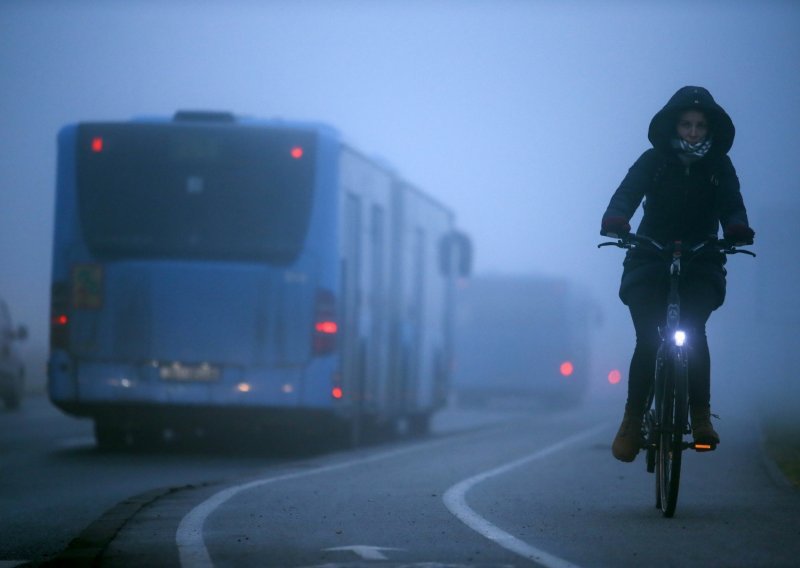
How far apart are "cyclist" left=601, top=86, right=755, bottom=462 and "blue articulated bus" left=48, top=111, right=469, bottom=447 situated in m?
8.91

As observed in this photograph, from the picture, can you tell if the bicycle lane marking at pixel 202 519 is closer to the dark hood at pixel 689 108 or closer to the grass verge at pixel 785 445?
the dark hood at pixel 689 108

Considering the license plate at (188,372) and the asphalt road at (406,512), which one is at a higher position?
the license plate at (188,372)

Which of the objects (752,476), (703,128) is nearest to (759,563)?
(703,128)

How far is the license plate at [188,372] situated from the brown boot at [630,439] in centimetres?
915

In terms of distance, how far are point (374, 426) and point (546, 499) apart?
44.0ft

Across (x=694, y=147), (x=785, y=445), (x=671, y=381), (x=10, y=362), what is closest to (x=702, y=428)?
(x=671, y=381)

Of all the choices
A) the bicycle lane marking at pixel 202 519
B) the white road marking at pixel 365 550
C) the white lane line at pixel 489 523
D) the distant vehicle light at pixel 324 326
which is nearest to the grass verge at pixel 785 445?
the white lane line at pixel 489 523

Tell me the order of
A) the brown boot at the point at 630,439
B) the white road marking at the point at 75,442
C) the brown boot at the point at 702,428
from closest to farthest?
the brown boot at the point at 702,428
the brown boot at the point at 630,439
the white road marking at the point at 75,442

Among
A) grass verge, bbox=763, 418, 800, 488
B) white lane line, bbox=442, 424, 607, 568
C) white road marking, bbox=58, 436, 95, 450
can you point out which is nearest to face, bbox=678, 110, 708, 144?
white lane line, bbox=442, 424, 607, 568

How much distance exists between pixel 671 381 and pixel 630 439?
0.45 meters

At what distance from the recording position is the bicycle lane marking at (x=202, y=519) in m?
7.29

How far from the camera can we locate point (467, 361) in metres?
44.2

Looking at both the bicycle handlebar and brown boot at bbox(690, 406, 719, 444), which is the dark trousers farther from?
the bicycle handlebar

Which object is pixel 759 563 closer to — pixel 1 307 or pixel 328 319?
pixel 328 319
